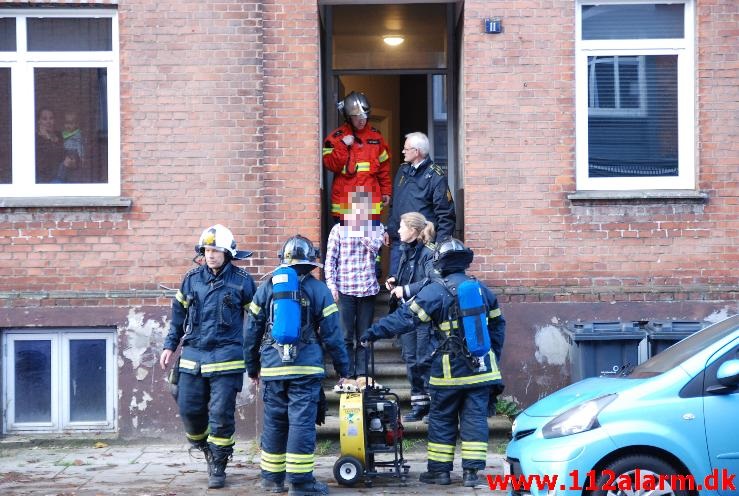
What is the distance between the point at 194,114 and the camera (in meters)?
11.0

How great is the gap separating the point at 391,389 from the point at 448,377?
222cm

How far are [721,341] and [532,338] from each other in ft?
12.1

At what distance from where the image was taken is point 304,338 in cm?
846

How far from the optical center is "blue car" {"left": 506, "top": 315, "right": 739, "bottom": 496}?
6.98 meters

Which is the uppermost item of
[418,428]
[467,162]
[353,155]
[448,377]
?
[353,155]

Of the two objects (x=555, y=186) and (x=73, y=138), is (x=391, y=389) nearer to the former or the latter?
(x=555, y=186)

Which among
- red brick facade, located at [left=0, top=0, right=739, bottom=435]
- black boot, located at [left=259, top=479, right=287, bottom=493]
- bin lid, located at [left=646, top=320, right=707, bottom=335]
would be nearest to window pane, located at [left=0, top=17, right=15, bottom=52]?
red brick facade, located at [left=0, top=0, right=739, bottom=435]

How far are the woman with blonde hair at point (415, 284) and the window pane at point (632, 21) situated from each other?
2971mm

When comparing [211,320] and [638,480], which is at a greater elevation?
[211,320]

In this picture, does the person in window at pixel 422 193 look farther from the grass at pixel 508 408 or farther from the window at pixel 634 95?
the grass at pixel 508 408

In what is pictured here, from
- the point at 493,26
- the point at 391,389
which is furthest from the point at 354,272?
the point at 493,26

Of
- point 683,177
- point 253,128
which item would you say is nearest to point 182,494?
point 253,128

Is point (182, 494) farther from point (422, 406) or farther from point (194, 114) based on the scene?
point (194, 114)

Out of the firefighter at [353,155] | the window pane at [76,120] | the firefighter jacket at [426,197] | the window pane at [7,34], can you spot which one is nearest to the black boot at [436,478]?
the firefighter jacket at [426,197]
